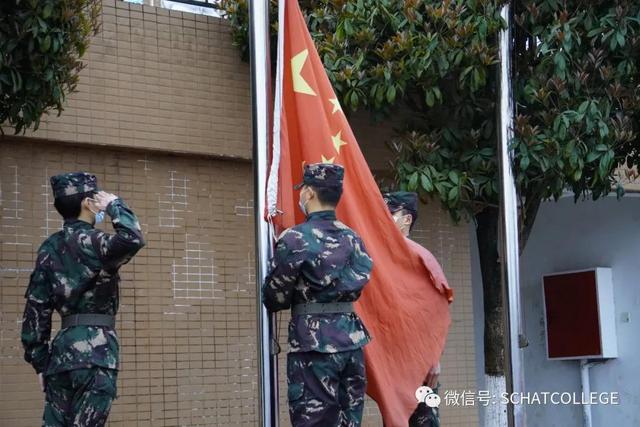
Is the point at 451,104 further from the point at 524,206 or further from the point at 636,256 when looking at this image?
the point at 636,256

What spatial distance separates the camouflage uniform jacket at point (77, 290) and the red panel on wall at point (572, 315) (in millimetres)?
7628

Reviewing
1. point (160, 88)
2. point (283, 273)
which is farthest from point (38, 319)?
point (160, 88)

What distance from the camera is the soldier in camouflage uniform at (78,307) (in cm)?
542

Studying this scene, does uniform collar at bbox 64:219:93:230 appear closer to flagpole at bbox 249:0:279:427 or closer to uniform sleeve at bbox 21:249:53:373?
uniform sleeve at bbox 21:249:53:373

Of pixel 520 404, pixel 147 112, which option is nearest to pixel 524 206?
pixel 520 404

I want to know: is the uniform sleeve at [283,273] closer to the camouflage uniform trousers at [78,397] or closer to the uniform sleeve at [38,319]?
the camouflage uniform trousers at [78,397]

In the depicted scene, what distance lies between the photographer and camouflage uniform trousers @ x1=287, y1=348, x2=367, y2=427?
544 centimetres

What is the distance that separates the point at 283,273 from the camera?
17.7 feet

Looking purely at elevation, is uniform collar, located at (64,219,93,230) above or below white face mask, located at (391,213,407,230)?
below

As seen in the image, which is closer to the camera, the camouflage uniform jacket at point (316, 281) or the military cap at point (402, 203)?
the camouflage uniform jacket at point (316, 281)

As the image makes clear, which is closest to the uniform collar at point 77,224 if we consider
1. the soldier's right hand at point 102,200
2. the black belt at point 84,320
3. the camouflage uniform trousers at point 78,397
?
the soldier's right hand at point 102,200

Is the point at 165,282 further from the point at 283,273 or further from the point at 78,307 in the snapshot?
the point at 283,273

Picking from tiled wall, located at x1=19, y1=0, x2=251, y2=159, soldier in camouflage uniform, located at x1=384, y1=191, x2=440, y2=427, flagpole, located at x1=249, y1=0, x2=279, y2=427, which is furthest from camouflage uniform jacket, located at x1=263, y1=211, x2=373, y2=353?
tiled wall, located at x1=19, y1=0, x2=251, y2=159

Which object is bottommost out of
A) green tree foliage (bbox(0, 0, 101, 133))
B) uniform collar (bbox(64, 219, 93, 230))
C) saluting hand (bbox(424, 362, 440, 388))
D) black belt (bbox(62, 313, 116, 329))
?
saluting hand (bbox(424, 362, 440, 388))
